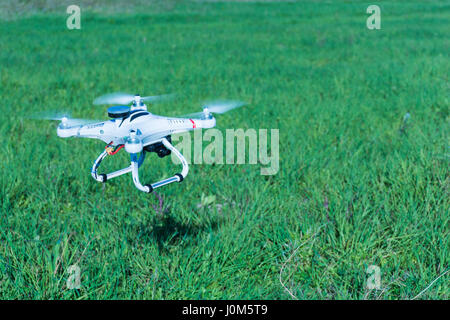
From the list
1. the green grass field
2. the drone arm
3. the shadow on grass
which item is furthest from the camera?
the shadow on grass

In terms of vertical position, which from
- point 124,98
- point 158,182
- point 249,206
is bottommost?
point 249,206

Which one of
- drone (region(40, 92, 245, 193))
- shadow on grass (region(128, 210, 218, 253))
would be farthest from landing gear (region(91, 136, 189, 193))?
shadow on grass (region(128, 210, 218, 253))

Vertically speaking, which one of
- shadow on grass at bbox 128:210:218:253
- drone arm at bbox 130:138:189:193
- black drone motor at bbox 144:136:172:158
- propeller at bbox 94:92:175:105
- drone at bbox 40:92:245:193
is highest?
propeller at bbox 94:92:175:105

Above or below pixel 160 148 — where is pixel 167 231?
below

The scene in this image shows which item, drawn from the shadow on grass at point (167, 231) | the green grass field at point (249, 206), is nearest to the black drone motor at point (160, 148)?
the green grass field at point (249, 206)

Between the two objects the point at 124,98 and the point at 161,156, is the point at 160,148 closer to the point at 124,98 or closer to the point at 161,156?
the point at 161,156

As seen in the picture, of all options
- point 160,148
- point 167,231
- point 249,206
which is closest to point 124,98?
point 160,148

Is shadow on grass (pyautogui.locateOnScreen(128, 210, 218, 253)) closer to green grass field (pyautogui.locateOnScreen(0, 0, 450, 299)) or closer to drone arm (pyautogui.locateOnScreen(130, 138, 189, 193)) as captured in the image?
green grass field (pyautogui.locateOnScreen(0, 0, 450, 299))

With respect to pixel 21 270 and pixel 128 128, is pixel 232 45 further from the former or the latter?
pixel 128 128

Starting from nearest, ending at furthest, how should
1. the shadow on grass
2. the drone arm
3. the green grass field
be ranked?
the drone arm < the green grass field < the shadow on grass

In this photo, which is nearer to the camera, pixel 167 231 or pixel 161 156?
pixel 161 156

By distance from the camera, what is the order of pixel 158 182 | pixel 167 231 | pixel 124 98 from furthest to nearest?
pixel 167 231, pixel 124 98, pixel 158 182
